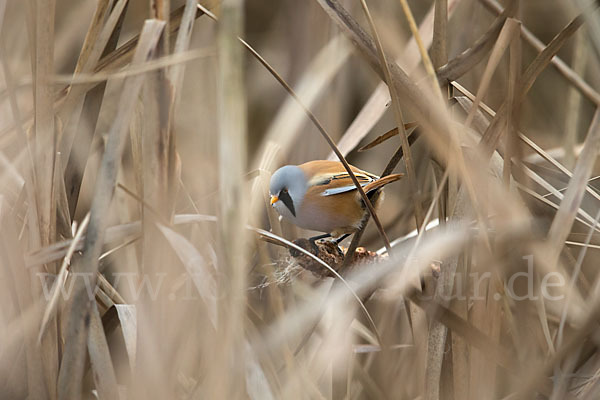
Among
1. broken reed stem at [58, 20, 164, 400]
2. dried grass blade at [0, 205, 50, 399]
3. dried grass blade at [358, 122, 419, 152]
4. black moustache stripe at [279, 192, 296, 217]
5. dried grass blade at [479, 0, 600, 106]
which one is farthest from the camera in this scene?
black moustache stripe at [279, 192, 296, 217]

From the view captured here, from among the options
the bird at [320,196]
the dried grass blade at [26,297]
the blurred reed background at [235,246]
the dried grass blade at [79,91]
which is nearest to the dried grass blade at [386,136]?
the blurred reed background at [235,246]

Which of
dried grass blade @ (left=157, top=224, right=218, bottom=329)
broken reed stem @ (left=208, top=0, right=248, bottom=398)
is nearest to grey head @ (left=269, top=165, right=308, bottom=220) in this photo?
dried grass blade @ (left=157, top=224, right=218, bottom=329)

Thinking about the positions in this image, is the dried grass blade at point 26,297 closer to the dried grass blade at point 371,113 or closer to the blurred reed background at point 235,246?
the blurred reed background at point 235,246

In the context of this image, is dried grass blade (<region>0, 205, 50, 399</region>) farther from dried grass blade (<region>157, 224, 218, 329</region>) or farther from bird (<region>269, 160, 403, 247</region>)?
bird (<region>269, 160, 403, 247</region>)

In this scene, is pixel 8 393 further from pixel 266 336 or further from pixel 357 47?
pixel 357 47

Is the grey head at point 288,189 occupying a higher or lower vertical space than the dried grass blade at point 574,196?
lower

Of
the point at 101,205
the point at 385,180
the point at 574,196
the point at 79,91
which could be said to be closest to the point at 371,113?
the point at 385,180

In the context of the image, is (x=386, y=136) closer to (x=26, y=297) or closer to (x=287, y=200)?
(x=287, y=200)

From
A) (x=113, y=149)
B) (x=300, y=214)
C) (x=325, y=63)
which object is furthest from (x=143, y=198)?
(x=325, y=63)

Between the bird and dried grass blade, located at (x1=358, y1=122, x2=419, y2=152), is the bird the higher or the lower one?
the lower one
